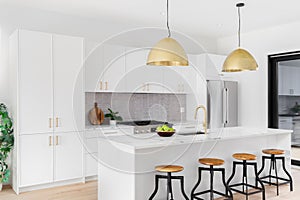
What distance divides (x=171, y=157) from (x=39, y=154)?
1.91 metres

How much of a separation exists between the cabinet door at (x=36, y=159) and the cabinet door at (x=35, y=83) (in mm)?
118

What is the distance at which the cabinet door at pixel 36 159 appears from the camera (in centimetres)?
399

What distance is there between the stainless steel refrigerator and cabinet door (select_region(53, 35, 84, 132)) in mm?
2648

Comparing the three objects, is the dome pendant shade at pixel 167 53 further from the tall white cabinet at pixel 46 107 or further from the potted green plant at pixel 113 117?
the potted green plant at pixel 113 117

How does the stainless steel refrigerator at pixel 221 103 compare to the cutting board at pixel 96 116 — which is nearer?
the cutting board at pixel 96 116

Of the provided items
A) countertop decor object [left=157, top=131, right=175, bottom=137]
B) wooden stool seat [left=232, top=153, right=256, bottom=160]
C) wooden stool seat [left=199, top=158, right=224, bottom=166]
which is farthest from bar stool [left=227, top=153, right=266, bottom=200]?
countertop decor object [left=157, top=131, right=175, bottom=137]

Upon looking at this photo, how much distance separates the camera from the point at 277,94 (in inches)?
230

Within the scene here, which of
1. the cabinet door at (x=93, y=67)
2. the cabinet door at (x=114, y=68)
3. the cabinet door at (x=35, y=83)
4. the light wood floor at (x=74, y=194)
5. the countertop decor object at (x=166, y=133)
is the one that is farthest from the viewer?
the cabinet door at (x=114, y=68)

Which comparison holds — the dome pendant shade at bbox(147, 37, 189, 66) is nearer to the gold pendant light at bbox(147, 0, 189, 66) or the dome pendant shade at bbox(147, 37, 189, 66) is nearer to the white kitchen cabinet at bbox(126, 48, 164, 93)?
the gold pendant light at bbox(147, 0, 189, 66)

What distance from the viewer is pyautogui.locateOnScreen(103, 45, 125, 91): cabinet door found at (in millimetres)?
4902

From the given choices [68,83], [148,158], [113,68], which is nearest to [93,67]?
[113,68]

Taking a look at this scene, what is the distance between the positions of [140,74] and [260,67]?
2.49 m

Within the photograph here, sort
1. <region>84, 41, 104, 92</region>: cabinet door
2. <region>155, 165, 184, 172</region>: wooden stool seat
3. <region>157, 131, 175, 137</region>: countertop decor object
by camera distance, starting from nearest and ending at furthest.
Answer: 1. <region>155, 165, 184, 172</region>: wooden stool seat
2. <region>157, 131, 175, 137</region>: countertop decor object
3. <region>84, 41, 104, 92</region>: cabinet door

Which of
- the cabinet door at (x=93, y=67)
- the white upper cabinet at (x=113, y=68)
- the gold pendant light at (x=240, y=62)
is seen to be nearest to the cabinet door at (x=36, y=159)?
the cabinet door at (x=93, y=67)
